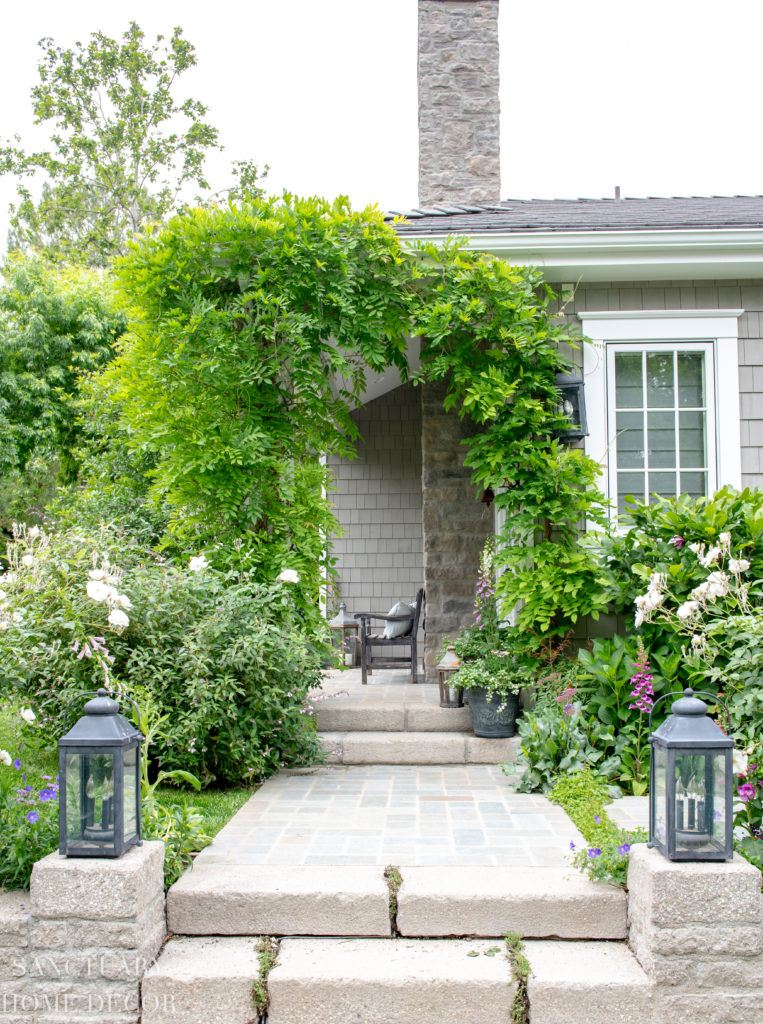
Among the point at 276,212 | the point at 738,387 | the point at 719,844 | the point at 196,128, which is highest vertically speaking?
the point at 196,128

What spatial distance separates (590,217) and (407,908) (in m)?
4.68

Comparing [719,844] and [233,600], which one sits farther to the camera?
[233,600]

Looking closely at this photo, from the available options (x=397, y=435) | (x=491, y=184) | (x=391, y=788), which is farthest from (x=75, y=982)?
(x=491, y=184)

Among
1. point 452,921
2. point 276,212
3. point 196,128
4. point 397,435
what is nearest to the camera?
point 452,921

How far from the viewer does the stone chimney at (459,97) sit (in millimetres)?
7441

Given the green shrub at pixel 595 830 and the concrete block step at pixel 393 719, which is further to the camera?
the concrete block step at pixel 393 719

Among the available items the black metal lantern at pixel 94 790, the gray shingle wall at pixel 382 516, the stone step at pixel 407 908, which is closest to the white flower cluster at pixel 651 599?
the stone step at pixel 407 908

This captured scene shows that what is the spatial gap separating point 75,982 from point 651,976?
1.94 meters

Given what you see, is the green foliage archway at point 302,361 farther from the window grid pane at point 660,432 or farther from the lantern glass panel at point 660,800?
the lantern glass panel at point 660,800

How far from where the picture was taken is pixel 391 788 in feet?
14.1

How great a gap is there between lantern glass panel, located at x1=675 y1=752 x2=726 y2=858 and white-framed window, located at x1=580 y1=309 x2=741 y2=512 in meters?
2.80

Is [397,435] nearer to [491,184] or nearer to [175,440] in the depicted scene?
[491,184]

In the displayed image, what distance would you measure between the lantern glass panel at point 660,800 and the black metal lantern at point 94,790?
187cm

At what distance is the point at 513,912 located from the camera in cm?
291
